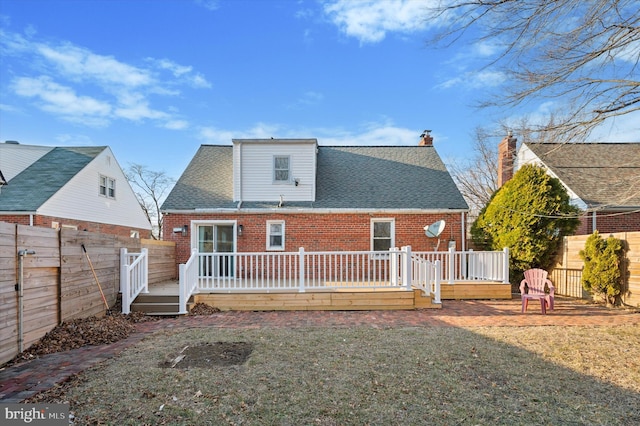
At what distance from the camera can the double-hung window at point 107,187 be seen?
16384mm

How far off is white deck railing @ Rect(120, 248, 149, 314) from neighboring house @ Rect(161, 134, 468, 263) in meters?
2.85

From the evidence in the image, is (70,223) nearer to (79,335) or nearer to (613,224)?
(79,335)

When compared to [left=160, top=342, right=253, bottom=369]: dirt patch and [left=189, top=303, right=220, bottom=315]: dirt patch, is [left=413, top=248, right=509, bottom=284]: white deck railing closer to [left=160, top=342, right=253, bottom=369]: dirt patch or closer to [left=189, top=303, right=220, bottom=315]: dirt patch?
[left=189, top=303, right=220, bottom=315]: dirt patch

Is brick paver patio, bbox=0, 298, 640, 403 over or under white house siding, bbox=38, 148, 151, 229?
under

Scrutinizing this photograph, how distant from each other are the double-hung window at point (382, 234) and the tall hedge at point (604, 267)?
5227mm

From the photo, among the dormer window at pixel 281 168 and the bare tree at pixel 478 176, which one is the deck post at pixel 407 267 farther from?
the bare tree at pixel 478 176

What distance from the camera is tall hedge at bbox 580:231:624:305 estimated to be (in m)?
8.46

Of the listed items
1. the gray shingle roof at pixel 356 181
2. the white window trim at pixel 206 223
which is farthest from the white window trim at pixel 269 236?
the white window trim at pixel 206 223

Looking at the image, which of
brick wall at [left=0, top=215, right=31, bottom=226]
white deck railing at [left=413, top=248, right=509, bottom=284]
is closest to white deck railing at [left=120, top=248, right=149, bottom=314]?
white deck railing at [left=413, top=248, right=509, bottom=284]

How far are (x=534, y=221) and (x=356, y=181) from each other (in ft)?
18.9

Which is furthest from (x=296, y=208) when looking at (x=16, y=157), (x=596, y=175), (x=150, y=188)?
→ (x=150, y=188)

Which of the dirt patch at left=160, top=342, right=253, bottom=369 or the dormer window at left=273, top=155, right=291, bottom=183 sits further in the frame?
→ the dormer window at left=273, top=155, right=291, bottom=183

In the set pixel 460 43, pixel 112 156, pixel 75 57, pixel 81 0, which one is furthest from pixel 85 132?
pixel 460 43

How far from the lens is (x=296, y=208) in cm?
1133
